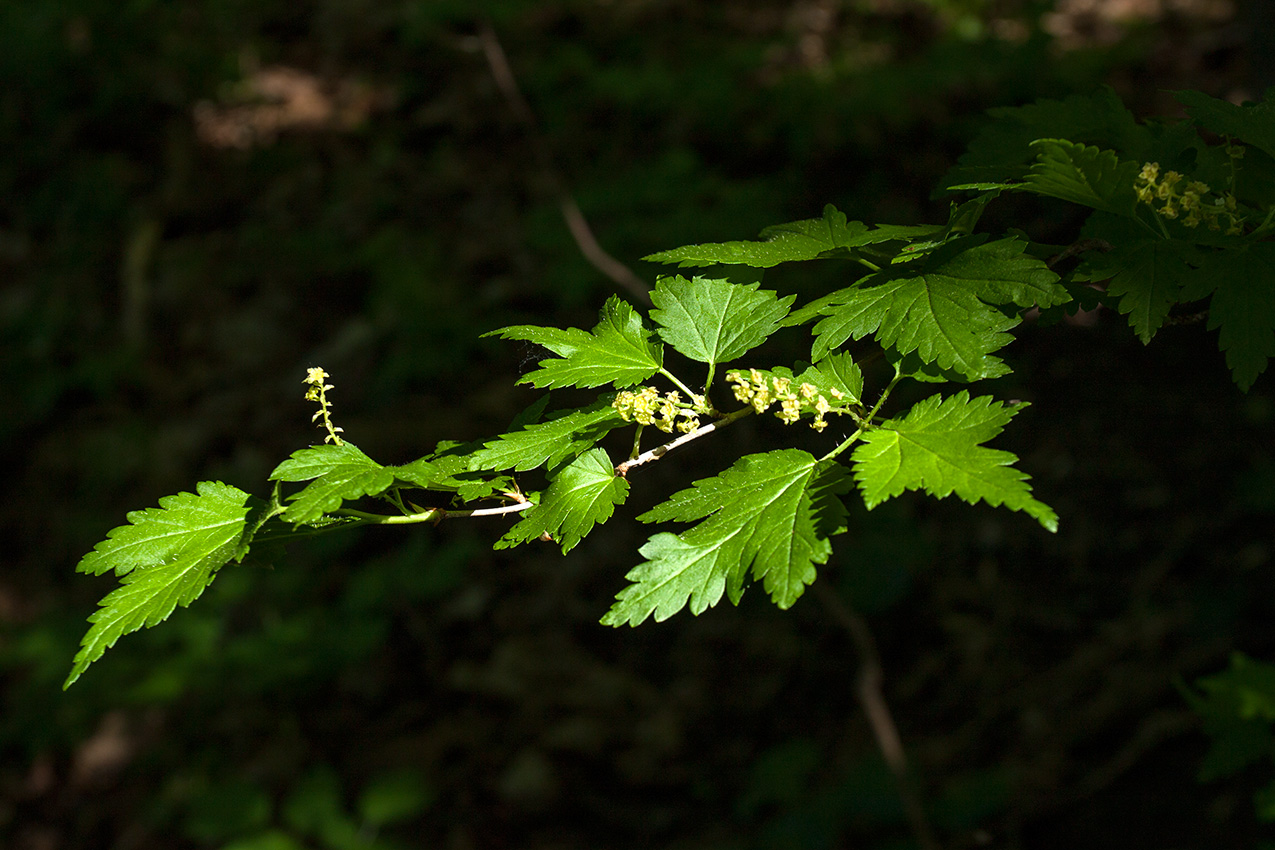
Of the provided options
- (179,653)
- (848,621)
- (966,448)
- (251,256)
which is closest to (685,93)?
(251,256)

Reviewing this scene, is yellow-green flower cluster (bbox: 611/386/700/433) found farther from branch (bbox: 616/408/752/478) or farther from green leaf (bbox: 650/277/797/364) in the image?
green leaf (bbox: 650/277/797/364)

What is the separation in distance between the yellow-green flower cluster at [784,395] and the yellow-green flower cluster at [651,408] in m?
0.08

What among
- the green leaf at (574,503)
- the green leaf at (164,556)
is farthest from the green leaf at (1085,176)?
the green leaf at (164,556)

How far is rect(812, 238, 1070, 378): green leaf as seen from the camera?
118cm

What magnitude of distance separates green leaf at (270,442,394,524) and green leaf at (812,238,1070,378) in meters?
0.62

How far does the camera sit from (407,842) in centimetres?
413

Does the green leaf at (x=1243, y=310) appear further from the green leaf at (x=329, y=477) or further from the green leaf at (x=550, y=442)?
the green leaf at (x=329, y=477)

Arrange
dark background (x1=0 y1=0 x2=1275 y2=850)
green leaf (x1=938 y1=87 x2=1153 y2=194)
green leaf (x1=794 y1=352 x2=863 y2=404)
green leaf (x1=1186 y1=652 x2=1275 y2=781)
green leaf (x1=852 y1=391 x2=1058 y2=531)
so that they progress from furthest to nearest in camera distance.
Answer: dark background (x1=0 y1=0 x2=1275 y2=850), green leaf (x1=1186 y1=652 x2=1275 y2=781), green leaf (x1=938 y1=87 x2=1153 y2=194), green leaf (x1=794 y1=352 x2=863 y2=404), green leaf (x1=852 y1=391 x2=1058 y2=531)

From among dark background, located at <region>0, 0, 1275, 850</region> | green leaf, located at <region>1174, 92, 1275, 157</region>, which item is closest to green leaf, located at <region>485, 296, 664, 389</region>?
dark background, located at <region>0, 0, 1275, 850</region>

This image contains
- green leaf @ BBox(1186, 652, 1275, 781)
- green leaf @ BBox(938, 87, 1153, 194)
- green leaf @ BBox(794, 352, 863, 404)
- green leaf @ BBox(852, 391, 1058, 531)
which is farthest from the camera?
green leaf @ BBox(1186, 652, 1275, 781)

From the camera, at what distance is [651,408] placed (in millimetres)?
1242

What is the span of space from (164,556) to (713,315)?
2.86 feet

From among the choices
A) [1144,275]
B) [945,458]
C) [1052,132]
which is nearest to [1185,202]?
[1144,275]

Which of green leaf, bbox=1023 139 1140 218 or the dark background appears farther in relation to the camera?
the dark background
